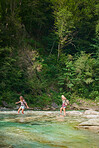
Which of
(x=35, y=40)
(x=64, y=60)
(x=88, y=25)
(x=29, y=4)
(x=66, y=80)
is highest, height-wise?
(x=29, y=4)

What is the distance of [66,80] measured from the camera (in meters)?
30.1

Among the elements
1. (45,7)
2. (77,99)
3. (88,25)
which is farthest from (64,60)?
(45,7)

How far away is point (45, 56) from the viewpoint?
35281mm

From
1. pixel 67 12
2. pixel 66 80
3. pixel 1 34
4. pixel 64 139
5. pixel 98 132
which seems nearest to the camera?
pixel 64 139

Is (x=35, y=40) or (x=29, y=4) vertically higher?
(x=29, y=4)

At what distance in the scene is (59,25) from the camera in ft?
108

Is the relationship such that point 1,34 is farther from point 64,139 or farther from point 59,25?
point 64,139

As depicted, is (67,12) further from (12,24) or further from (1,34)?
(1,34)

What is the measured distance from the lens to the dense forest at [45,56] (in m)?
25.9

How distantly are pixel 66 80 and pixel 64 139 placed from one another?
22.1m

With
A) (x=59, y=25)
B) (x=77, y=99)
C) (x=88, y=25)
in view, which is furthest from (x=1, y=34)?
(x=88, y=25)

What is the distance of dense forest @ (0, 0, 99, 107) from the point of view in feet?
84.8

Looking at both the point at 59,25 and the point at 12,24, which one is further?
the point at 59,25

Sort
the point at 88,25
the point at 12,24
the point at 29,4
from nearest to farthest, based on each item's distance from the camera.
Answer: the point at 12,24 < the point at 29,4 < the point at 88,25
